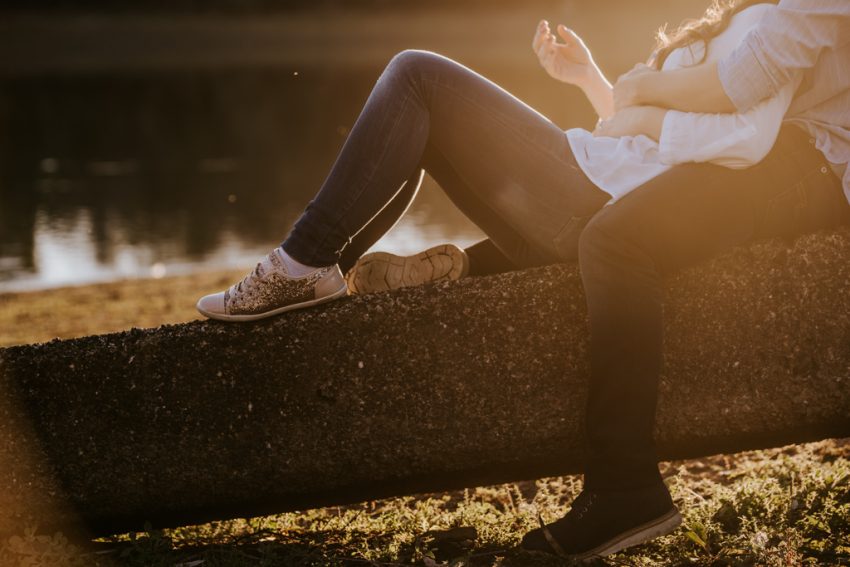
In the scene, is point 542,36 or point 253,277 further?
point 542,36

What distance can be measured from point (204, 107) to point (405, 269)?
24.2 metres

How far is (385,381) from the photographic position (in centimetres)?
303

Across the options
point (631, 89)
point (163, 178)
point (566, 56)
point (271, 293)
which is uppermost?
point (163, 178)

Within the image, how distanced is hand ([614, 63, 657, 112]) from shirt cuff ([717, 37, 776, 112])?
10.0 inches

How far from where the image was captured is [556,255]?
3.09m

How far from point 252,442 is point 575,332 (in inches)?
43.1

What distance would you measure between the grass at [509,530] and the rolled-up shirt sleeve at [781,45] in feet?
4.42

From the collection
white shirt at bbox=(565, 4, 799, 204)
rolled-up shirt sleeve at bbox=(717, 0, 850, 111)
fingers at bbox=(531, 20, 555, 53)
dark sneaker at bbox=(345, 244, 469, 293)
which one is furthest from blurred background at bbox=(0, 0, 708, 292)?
rolled-up shirt sleeve at bbox=(717, 0, 850, 111)

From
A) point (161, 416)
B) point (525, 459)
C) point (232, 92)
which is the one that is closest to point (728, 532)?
point (525, 459)

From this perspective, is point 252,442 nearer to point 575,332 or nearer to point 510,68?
point 575,332

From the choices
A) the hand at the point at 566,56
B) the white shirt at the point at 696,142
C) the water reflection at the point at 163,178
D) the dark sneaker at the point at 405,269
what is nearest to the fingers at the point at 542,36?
the hand at the point at 566,56

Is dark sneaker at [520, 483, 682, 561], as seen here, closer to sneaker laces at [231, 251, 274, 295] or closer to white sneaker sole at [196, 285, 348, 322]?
white sneaker sole at [196, 285, 348, 322]

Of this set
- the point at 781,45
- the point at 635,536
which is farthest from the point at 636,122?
the point at 635,536

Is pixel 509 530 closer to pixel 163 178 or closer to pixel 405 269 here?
pixel 405 269
